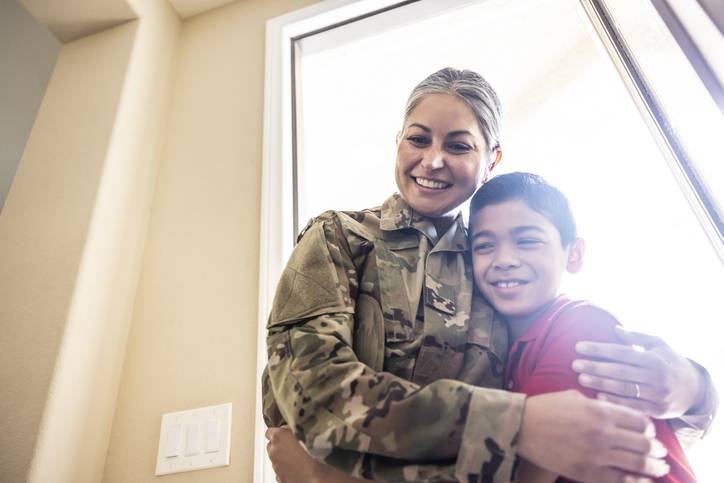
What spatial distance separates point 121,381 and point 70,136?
31.1 inches

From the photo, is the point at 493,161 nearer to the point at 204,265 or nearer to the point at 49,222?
the point at 204,265

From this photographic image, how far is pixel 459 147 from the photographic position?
90 cm

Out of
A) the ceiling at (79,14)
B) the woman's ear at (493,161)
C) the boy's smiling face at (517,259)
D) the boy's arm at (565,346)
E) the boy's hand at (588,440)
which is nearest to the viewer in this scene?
the boy's hand at (588,440)

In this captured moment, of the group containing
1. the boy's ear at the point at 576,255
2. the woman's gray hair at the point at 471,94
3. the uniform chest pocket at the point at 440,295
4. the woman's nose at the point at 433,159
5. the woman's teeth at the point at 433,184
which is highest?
the woman's gray hair at the point at 471,94

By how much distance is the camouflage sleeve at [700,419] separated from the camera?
0.65 metres

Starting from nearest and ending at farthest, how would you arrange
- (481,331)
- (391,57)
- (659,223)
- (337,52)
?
1. (481,331)
2. (659,223)
3. (337,52)
4. (391,57)

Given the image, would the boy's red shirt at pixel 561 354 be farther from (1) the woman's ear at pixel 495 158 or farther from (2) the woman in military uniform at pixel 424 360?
(1) the woman's ear at pixel 495 158

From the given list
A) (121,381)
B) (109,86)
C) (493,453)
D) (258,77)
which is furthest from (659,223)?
(109,86)

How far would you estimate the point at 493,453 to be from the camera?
49 cm

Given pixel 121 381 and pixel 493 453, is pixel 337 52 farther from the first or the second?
pixel 493 453

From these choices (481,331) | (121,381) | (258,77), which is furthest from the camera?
(258,77)

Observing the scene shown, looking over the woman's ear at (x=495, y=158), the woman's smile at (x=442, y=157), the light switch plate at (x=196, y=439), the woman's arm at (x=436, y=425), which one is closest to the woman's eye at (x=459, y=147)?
the woman's smile at (x=442, y=157)

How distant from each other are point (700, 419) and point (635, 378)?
179mm

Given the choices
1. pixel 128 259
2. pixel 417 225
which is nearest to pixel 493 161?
pixel 417 225
